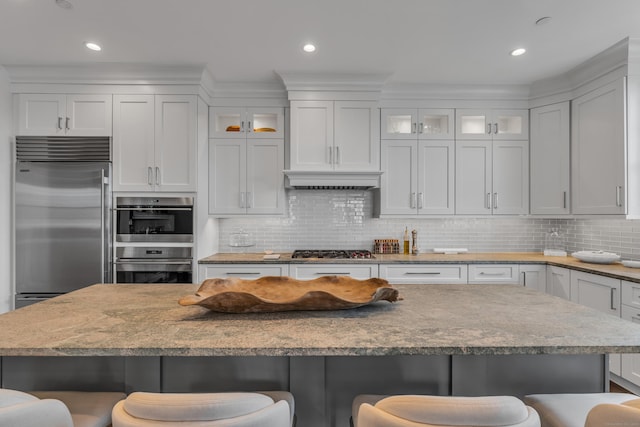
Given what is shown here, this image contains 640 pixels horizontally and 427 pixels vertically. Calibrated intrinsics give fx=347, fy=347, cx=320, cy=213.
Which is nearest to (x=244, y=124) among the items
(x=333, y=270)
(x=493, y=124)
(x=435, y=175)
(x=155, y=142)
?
(x=155, y=142)

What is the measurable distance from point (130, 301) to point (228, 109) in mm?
2450

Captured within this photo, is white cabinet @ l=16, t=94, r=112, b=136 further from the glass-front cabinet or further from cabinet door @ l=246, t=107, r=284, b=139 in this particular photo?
the glass-front cabinet

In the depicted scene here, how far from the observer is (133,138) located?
10.6 feet

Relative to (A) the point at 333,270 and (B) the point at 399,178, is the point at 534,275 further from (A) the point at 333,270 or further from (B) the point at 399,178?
(A) the point at 333,270

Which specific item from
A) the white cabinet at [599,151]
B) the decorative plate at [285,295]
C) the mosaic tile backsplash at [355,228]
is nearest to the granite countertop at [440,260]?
the mosaic tile backsplash at [355,228]

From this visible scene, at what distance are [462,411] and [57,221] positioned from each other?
3.51 meters

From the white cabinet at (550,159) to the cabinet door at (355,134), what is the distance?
1.64 meters

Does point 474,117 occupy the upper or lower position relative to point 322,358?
upper

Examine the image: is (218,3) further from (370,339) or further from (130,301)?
(370,339)

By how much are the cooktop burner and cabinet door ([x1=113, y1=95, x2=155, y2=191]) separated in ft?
5.10

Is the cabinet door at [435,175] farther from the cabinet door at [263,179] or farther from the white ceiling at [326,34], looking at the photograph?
the cabinet door at [263,179]

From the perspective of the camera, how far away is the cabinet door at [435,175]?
11.9ft

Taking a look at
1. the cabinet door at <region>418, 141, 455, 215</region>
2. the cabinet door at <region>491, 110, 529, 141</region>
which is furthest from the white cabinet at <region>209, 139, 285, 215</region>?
the cabinet door at <region>491, 110, 529, 141</region>

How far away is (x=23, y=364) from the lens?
133cm
